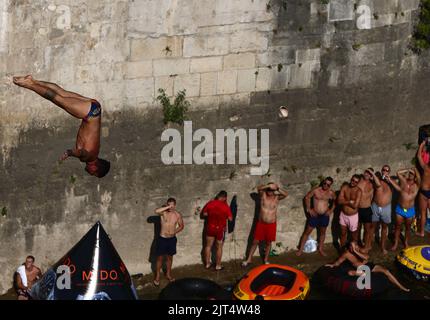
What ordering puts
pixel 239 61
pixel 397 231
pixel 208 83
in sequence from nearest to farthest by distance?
pixel 208 83, pixel 239 61, pixel 397 231

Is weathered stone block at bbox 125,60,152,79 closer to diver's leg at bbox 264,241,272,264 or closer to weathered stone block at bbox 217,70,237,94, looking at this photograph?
weathered stone block at bbox 217,70,237,94

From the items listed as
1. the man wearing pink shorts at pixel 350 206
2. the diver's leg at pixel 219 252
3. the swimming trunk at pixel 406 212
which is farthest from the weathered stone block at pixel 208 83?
the swimming trunk at pixel 406 212

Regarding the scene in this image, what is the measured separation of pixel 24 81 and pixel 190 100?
8.54ft

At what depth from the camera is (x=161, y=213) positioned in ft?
61.4

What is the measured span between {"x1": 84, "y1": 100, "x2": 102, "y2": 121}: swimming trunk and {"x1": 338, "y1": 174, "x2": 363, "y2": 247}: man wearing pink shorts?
429 centimetres

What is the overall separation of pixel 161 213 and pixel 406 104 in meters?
4.55

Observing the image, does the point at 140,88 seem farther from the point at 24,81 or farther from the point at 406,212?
the point at 406,212

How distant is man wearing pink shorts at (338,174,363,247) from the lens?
19.8m

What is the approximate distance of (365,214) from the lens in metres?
20.0

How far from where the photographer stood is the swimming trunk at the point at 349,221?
1994cm

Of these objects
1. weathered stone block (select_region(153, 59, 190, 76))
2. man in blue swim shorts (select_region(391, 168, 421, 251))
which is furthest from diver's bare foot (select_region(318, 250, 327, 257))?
weathered stone block (select_region(153, 59, 190, 76))

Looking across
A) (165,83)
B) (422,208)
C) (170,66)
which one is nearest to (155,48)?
(170,66)

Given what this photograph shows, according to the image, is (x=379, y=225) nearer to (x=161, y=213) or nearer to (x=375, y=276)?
(x=375, y=276)
